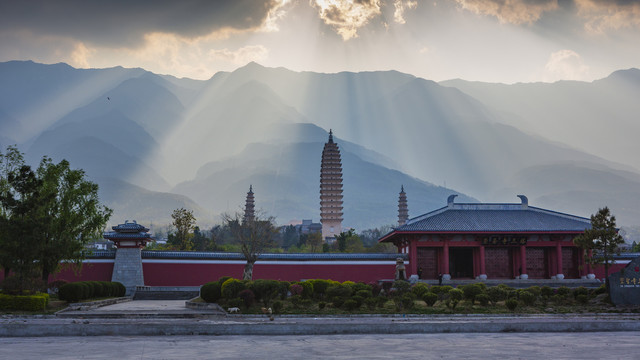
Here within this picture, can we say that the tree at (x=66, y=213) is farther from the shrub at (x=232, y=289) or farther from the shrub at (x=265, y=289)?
the shrub at (x=265, y=289)

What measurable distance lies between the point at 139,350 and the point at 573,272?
111 feet

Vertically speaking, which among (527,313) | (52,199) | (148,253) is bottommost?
(527,313)

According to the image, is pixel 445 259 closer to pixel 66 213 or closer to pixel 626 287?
pixel 626 287

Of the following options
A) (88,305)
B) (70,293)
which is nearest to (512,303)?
(88,305)

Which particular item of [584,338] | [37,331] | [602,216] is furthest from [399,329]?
[602,216]

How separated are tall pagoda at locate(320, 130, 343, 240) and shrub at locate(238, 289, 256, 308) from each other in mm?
82677

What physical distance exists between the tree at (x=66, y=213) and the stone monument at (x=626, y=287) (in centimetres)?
2460

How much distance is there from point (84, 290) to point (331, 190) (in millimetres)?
82378

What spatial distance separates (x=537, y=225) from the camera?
1548 inches

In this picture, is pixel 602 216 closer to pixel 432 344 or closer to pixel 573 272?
pixel 573 272

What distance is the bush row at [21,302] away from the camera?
23.2 meters

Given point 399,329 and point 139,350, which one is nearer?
point 139,350

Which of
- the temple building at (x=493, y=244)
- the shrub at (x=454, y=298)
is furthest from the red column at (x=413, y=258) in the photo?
the shrub at (x=454, y=298)

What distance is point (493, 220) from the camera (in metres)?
40.3
